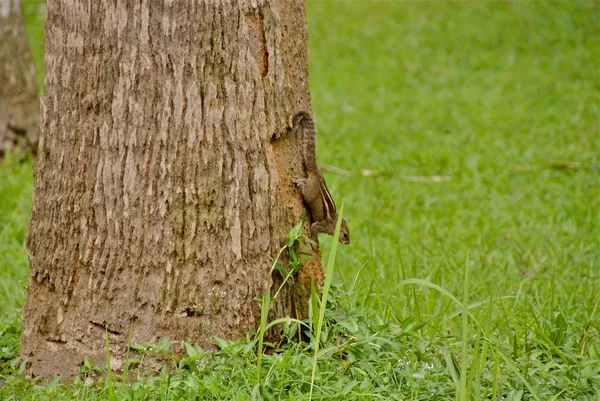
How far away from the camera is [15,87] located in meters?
6.96

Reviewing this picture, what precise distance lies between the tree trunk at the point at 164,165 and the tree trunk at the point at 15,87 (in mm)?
4017

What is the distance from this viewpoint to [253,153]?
3109 mm

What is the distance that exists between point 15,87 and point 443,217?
3833mm

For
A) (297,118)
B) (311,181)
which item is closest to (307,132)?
(297,118)

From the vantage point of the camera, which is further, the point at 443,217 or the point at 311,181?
the point at 443,217

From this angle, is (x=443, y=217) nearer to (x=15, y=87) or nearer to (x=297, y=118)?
(x=297, y=118)

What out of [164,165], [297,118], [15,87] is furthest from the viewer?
[15,87]

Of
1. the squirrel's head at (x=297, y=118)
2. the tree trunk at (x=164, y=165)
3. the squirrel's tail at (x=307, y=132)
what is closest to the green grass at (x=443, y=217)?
the tree trunk at (x=164, y=165)

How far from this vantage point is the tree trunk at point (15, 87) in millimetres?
6918

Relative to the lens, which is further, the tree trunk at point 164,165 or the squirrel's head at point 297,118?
the squirrel's head at point 297,118

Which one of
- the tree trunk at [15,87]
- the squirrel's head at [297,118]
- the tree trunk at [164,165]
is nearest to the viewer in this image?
the tree trunk at [164,165]

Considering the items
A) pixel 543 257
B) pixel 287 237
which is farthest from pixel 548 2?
pixel 287 237

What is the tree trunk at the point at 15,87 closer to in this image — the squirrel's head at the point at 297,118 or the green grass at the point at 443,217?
the green grass at the point at 443,217

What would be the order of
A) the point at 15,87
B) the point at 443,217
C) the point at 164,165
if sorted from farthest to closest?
the point at 15,87
the point at 443,217
the point at 164,165
